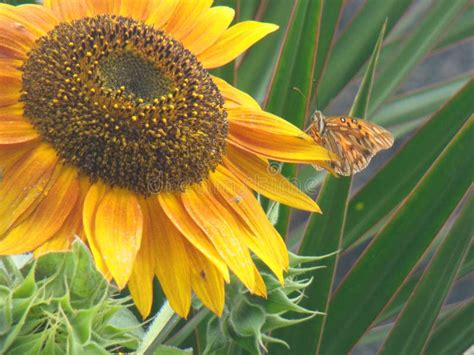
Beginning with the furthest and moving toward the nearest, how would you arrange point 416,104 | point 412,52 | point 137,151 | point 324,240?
point 416,104, point 412,52, point 324,240, point 137,151

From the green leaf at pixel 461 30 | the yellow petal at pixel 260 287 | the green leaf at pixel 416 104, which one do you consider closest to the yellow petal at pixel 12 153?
the yellow petal at pixel 260 287

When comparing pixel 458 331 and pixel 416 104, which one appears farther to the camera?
→ pixel 416 104

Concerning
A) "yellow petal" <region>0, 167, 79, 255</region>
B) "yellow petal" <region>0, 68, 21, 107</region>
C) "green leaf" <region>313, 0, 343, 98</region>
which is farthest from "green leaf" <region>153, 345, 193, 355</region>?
"green leaf" <region>313, 0, 343, 98</region>

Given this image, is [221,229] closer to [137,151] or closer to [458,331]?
[137,151]

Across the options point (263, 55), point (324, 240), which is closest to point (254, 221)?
point (324, 240)

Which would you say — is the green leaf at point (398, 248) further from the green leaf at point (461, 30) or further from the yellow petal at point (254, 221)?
the green leaf at point (461, 30)

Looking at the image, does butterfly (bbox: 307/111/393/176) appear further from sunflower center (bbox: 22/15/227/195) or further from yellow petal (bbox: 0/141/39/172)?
yellow petal (bbox: 0/141/39/172)
